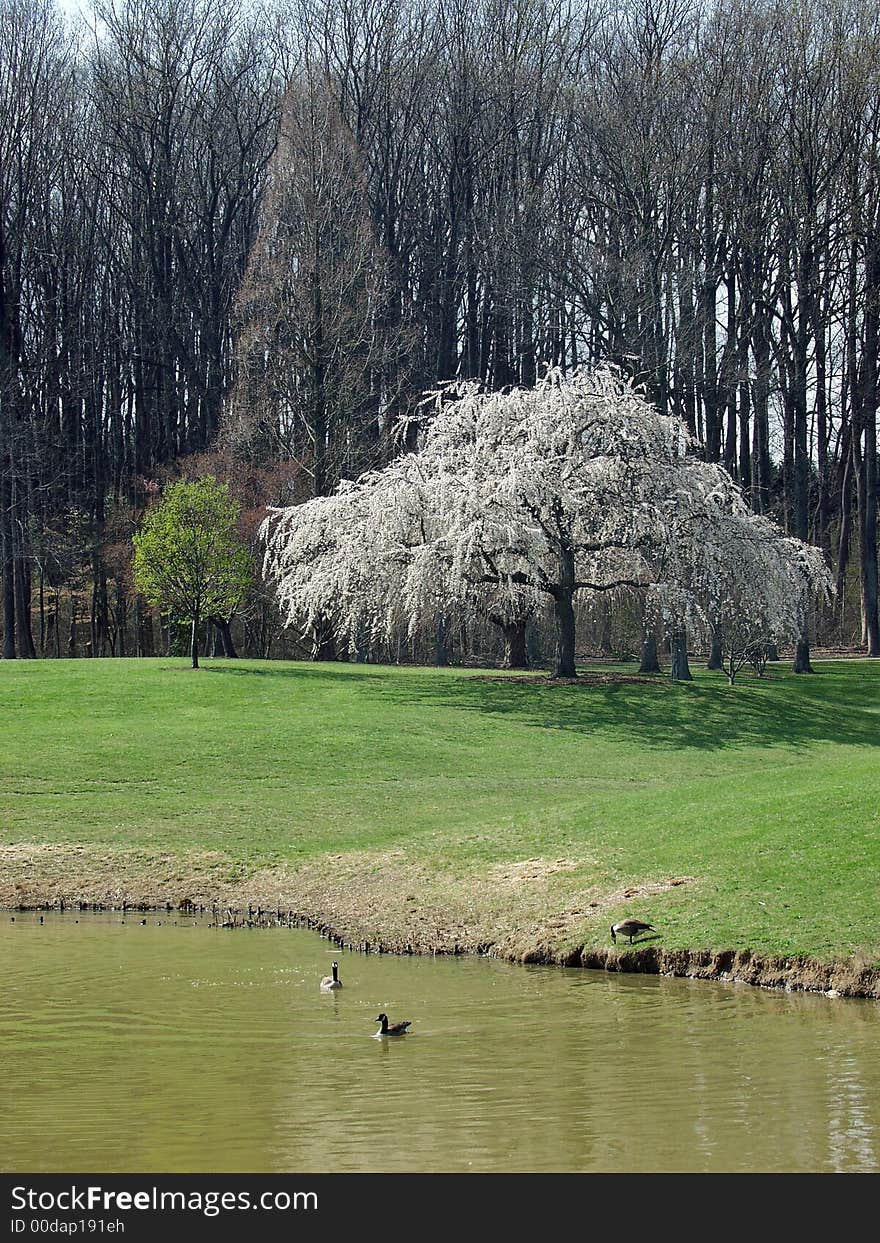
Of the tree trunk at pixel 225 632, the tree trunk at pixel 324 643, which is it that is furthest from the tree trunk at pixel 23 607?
the tree trunk at pixel 324 643

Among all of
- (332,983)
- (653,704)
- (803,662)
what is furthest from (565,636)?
(332,983)

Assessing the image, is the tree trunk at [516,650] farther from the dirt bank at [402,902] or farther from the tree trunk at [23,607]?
the dirt bank at [402,902]

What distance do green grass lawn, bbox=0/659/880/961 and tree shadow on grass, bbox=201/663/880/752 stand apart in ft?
0.38

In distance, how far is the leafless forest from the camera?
156 feet

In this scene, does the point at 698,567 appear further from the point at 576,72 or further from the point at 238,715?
the point at 576,72

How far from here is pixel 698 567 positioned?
118ft

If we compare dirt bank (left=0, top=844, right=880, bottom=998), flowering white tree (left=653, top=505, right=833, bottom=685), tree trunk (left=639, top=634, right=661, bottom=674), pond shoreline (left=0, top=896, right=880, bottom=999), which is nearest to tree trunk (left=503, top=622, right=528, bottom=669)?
tree trunk (left=639, top=634, right=661, bottom=674)

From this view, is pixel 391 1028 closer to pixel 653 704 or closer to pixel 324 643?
pixel 653 704

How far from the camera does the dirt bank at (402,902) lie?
1427 cm

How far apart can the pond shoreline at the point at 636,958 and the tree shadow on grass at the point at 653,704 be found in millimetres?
15273

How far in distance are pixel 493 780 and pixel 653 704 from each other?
1006 cm

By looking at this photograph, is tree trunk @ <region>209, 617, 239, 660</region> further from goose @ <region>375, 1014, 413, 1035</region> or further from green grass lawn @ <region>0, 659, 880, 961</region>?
goose @ <region>375, 1014, 413, 1035</region>

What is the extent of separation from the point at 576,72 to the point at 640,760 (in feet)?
122
